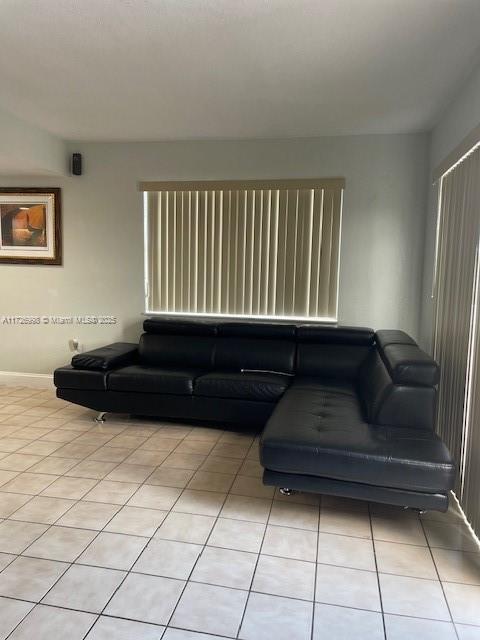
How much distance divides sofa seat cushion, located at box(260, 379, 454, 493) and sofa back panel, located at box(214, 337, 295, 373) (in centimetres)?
125

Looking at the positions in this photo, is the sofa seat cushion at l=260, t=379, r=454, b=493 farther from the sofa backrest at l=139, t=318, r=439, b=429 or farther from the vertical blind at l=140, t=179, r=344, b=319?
the vertical blind at l=140, t=179, r=344, b=319

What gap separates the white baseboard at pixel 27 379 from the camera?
4.88 meters

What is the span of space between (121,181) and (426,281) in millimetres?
2978

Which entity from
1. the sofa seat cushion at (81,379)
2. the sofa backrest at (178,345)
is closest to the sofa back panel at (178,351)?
the sofa backrest at (178,345)

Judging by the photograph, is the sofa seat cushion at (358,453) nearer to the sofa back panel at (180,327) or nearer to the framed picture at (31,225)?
the sofa back panel at (180,327)

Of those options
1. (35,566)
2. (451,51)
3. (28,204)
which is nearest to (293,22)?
(451,51)

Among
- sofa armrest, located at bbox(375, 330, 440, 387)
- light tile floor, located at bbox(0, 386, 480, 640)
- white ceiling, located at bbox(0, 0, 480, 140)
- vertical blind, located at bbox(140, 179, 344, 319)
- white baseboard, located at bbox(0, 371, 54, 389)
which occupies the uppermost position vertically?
white ceiling, located at bbox(0, 0, 480, 140)

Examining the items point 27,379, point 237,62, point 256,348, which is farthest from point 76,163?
point 256,348

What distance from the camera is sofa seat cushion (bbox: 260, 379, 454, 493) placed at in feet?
7.22

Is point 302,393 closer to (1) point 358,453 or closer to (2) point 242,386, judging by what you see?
(2) point 242,386

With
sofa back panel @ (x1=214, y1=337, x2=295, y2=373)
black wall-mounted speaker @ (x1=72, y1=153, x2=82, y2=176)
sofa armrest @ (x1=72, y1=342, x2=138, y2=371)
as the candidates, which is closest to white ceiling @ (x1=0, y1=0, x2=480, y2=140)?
black wall-mounted speaker @ (x1=72, y1=153, x2=82, y2=176)

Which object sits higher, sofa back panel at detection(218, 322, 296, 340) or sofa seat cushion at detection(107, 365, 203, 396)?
sofa back panel at detection(218, 322, 296, 340)

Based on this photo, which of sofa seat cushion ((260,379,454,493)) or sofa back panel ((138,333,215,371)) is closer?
sofa seat cushion ((260,379,454,493))

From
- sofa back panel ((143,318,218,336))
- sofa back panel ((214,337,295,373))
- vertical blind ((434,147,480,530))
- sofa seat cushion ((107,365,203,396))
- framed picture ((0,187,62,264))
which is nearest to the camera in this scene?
vertical blind ((434,147,480,530))
